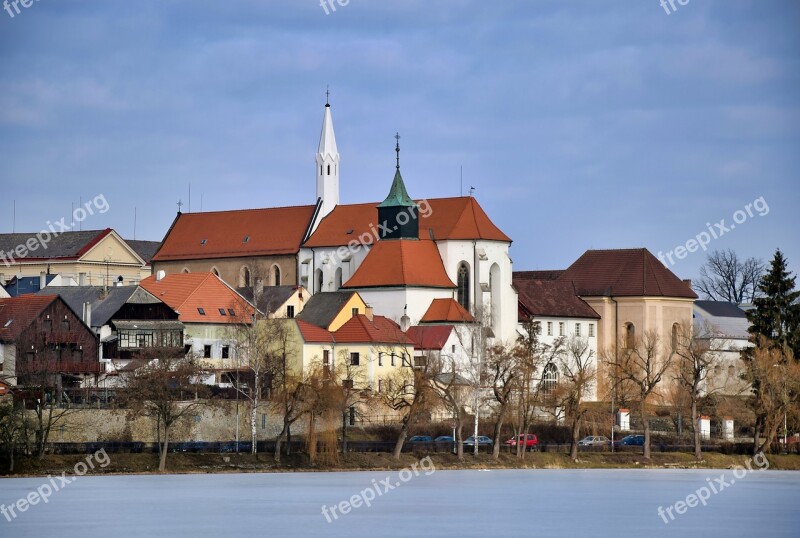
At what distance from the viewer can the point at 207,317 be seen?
99.5m

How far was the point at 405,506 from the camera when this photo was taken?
2243 inches

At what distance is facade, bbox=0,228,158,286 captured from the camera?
13862 centimetres

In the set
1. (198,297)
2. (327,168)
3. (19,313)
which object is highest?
(327,168)

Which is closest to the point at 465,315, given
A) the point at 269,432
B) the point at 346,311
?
the point at 346,311

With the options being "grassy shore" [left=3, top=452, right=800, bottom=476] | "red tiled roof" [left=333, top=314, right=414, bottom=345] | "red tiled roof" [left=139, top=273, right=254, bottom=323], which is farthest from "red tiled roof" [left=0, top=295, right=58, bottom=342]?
"grassy shore" [left=3, top=452, right=800, bottom=476]

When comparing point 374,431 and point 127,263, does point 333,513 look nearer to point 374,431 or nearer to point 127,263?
point 374,431

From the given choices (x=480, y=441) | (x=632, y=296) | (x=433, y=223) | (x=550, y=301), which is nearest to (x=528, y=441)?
(x=480, y=441)

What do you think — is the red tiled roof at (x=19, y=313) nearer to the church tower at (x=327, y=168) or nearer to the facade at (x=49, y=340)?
the facade at (x=49, y=340)

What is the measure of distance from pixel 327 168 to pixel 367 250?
11155mm

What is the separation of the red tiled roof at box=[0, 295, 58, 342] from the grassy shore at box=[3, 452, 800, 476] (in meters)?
21.0

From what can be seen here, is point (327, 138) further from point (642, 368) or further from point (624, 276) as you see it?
point (642, 368)

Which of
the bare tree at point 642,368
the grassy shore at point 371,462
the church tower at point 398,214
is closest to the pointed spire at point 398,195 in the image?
the church tower at point 398,214

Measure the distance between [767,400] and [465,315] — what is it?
27.2 metres

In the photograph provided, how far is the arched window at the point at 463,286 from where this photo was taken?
110 metres
